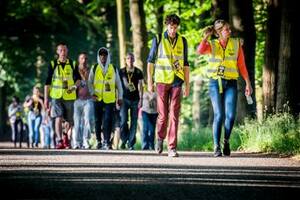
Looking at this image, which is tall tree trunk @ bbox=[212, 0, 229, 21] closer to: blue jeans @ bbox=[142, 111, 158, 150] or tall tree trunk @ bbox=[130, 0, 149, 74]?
tall tree trunk @ bbox=[130, 0, 149, 74]

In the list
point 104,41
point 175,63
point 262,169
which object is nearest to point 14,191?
point 262,169

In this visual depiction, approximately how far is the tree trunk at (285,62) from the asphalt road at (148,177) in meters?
3.01

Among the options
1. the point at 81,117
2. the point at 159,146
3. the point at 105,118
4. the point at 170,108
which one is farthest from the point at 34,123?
the point at 170,108

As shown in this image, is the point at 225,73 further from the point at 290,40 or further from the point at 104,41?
the point at 104,41

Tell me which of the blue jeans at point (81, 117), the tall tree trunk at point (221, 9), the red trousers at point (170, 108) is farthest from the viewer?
the tall tree trunk at point (221, 9)

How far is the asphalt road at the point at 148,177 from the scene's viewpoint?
9562 millimetres

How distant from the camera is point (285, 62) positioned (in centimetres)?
1805

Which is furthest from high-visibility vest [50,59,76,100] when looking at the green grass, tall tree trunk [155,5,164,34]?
tall tree trunk [155,5,164,34]

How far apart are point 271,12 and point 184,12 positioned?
1238 centimetres

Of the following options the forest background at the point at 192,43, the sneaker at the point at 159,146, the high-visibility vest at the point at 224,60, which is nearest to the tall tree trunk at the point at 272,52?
the forest background at the point at 192,43

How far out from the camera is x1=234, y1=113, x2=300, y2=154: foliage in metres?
15.8

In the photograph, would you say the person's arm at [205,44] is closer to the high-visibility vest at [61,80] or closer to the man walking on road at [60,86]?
the man walking on road at [60,86]

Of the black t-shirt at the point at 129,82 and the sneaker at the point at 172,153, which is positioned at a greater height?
the black t-shirt at the point at 129,82

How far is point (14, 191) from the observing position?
9.63m
